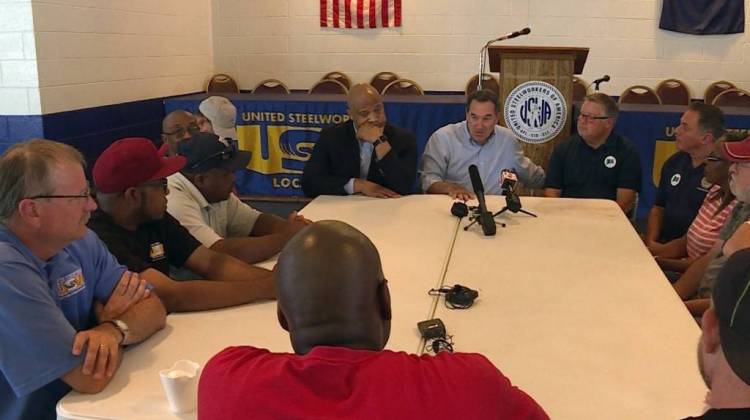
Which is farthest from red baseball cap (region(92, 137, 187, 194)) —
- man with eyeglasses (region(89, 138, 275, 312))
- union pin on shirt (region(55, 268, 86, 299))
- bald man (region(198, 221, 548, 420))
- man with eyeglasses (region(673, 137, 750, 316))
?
man with eyeglasses (region(673, 137, 750, 316))

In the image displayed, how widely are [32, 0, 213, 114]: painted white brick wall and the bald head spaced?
4362 millimetres

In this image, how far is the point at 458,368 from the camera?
981 mm

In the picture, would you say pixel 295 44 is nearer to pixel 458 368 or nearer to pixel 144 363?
pixel 144 363

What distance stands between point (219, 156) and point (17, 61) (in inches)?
114

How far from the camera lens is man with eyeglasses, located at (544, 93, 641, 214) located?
378 cm

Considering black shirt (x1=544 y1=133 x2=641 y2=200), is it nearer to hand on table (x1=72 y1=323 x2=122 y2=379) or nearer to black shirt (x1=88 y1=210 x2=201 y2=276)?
black shirt (x1=88 y1=210 x2=201 y2=276)

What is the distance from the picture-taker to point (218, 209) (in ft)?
9.02

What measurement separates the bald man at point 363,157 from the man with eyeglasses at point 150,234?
53.0 inches

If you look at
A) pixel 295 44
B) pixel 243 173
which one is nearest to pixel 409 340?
pixel 243 173

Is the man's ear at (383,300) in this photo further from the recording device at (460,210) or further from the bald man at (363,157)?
the bald man at (363,157)

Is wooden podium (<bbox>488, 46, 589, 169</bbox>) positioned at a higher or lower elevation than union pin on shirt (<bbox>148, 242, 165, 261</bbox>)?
higher

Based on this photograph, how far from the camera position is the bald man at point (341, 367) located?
0.95 metres

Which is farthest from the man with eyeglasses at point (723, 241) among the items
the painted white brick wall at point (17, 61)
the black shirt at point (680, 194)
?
the painted white brick wall at point (17, 61)

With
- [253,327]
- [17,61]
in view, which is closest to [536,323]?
[253,327]
